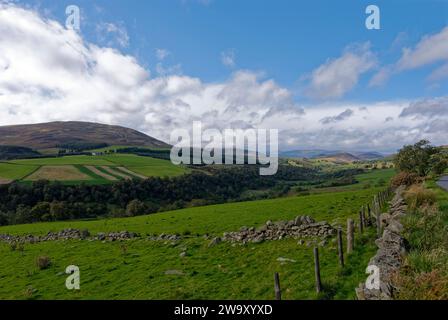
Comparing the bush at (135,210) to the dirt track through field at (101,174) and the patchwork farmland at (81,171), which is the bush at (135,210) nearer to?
the patchwork farmland at (81,171)

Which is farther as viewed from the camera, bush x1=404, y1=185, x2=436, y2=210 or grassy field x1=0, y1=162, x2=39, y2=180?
grassy field x1=0, y1=162, x2=39, y2=180

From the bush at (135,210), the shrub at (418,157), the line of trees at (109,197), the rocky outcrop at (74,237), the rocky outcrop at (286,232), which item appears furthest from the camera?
the bush at (135,210)

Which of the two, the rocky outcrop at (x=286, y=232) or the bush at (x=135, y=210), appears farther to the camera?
the bush at (x=135, y=210)

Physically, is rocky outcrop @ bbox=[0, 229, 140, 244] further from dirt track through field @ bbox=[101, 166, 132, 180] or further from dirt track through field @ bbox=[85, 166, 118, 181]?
dirt track through field @ bbox=[101, 166, 132, 180]

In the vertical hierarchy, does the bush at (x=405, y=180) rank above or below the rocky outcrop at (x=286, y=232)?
above

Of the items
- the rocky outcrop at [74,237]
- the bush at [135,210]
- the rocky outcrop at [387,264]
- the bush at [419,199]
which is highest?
the bush at [419,199]

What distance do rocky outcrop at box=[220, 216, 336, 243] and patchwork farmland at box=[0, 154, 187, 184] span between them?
89075 mm

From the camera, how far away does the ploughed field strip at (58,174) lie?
337 feet

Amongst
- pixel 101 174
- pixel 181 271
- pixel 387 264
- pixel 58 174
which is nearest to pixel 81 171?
pixel 101 174

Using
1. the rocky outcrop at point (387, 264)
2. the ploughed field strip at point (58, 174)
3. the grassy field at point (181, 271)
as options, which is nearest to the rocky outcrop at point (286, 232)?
the grassy field at point (181, 271)

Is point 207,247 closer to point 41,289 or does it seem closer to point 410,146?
point 41,289

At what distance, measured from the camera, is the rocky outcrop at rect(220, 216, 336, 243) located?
21.7 m

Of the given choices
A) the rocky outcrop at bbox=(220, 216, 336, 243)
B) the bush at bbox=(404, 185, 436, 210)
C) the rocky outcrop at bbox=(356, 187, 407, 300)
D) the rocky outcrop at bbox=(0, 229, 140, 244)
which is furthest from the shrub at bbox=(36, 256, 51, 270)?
the bush at bbox=(404, 185, 436, 210)

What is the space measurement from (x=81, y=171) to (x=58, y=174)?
8960 mm
